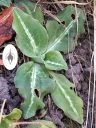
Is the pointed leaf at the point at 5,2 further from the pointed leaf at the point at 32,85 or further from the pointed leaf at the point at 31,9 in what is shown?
the pointed leaf at the point at 32,85

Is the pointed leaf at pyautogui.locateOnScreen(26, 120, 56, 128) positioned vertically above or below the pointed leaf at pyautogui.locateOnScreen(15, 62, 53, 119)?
below

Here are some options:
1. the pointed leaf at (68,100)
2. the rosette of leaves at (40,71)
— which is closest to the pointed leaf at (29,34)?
the rosette of leaves at (40,71)

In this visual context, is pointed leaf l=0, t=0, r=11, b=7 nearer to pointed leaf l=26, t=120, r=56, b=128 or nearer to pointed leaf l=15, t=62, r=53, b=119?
pointed leaf l=15, t=62, r=53, b=119

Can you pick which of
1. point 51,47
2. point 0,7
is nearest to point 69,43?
point 51,47

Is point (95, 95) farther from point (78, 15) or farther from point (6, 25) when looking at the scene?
point (6, 25)

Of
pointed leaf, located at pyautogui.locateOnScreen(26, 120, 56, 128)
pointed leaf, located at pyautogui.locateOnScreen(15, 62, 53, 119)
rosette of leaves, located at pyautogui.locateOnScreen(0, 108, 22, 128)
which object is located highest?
pointed leaf, located at pyautogui.locateOnScreen(15, 62, 53, 119)

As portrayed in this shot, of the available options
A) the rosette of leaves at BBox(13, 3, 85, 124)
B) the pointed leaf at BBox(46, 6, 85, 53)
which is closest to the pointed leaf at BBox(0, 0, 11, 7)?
the rosette of leaves at BBox(13, 3, 85, 124)
